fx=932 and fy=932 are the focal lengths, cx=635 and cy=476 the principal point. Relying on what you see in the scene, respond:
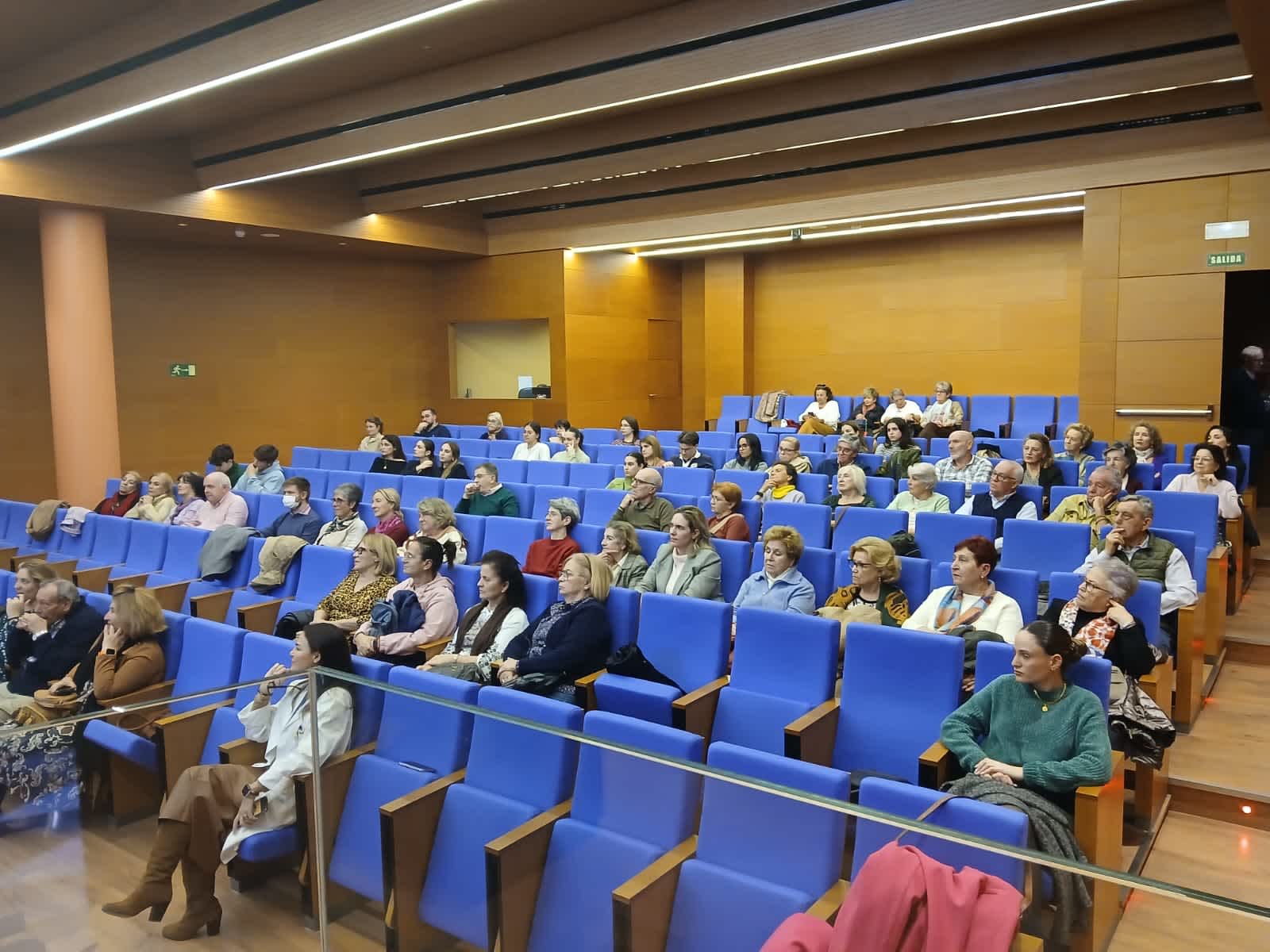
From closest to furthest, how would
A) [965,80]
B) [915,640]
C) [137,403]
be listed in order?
1. [915,640]
2. [965,80]
3. [137,403]

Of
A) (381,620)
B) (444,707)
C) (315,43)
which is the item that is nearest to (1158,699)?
(444,707)

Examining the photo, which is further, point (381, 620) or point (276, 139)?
point (276, 139)

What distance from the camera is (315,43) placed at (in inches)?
201

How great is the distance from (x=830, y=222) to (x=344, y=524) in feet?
19.5

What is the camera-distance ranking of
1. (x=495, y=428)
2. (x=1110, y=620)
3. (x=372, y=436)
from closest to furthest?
(x=1110, y=620)
(x=372, y=436)
(x=495, y=428)

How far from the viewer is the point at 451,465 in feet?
22.4

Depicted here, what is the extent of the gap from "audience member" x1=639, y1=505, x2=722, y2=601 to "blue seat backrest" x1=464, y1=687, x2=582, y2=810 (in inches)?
55.7

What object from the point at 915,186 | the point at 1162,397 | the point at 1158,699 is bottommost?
the point at 1158,699

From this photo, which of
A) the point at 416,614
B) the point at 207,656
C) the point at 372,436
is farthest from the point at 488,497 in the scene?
the point at 372,436

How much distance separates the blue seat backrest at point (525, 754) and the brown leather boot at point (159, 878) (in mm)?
781

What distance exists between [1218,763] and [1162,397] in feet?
17.2

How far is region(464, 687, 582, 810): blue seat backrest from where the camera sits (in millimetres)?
2281

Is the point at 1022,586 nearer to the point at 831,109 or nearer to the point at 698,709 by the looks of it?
the point at 698,709

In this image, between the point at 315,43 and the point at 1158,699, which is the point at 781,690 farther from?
the point at 315,43
